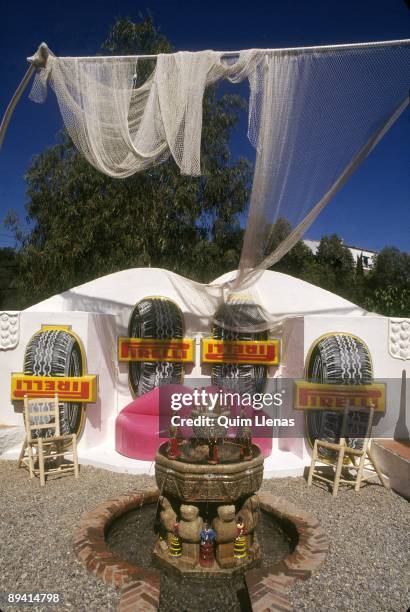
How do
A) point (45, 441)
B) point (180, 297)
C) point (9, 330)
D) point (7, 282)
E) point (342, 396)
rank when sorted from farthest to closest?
point (7, 282), point (180, 297), point (9, 330), point (342, 396), point (45, 441)

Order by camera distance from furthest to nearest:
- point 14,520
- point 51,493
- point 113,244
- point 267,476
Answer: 1. point 113,244
2. point 267,476
3. point 51,493
4. point 14,520

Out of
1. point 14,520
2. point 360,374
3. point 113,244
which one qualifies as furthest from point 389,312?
point 14,520

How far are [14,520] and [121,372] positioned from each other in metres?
3.27

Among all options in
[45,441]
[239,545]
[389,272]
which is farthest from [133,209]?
[389,272]

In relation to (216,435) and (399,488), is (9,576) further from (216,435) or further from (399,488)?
(399,488)

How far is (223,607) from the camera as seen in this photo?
356cm

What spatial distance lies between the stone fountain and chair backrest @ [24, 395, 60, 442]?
9.26 ft

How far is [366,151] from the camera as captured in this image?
401 cm

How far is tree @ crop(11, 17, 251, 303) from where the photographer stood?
13.8m

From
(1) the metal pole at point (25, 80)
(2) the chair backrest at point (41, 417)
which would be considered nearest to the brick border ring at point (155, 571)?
(2) the chair backrest at point (41, 417)

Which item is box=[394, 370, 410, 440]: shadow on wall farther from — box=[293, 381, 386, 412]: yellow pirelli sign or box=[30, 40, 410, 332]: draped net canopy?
box=[30, 40, 410, 332]: draped net canopy

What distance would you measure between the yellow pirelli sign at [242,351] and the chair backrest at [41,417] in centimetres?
250

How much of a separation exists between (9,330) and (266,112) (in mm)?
5252

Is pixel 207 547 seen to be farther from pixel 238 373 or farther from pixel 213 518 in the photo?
pixel 238 373
